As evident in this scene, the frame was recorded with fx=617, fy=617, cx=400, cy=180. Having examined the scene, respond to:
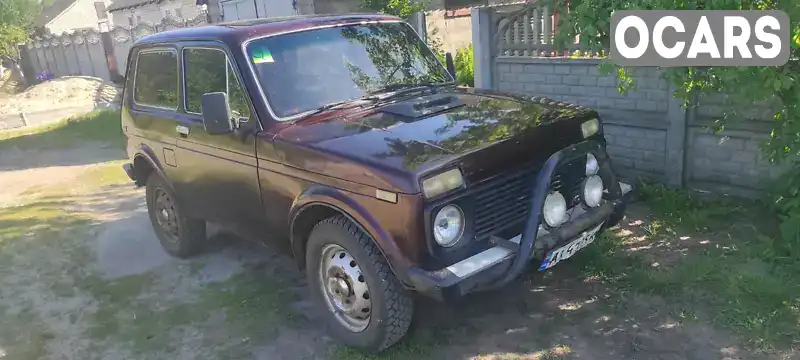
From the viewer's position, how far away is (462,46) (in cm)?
1243

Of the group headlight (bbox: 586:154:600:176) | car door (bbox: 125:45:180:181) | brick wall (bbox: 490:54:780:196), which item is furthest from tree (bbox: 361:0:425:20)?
headlight (bbox: 586:154:600:176)

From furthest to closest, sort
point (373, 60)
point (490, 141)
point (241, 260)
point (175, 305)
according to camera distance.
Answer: point (241, 260)
point (175, 305)
point (373, 60)
point (490, 141)

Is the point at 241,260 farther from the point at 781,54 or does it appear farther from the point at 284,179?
the point at 781,54

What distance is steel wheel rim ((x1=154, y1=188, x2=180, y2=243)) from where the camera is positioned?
547 cm

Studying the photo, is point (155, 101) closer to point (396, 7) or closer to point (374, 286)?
point (374, 286)

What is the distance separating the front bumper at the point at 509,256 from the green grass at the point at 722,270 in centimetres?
101

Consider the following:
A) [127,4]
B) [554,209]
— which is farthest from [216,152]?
[127,4]

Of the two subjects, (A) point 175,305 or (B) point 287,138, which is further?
(A) point 175,305

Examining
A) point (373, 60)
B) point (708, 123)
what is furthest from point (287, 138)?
point (708, 123)

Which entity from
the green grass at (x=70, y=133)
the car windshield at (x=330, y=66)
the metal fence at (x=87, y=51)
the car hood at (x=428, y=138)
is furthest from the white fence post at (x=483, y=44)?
the metal fence at (x=87, y=51)

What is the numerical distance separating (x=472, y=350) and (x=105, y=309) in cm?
290

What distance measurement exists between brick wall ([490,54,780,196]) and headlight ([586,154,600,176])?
211 centimetres

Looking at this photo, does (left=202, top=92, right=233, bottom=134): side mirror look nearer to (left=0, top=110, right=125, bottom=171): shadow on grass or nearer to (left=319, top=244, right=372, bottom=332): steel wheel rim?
(left=319, top=244, right=372, bottom=332): steel wheel rim

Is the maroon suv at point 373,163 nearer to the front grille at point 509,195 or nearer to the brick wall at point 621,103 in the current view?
the front grille at point 509,195
